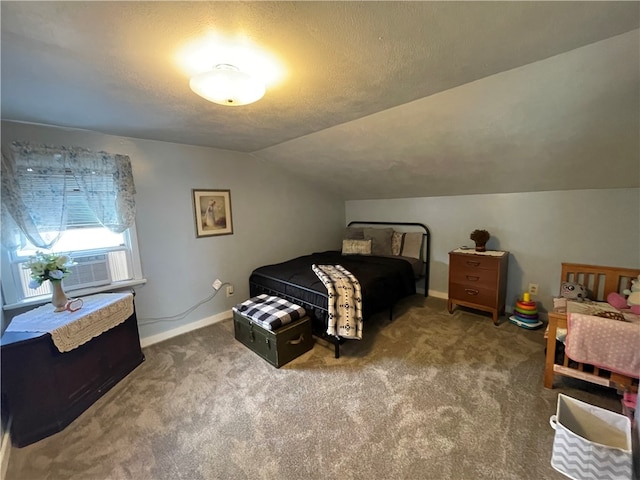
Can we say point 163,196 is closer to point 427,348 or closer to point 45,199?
point 45,199

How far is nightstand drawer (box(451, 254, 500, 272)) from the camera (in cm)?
283

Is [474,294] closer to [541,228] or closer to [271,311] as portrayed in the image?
[541,228]

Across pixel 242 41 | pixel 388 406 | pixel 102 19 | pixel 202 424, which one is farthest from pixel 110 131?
pixel 388 406

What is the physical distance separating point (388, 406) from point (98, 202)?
2882 millimetres

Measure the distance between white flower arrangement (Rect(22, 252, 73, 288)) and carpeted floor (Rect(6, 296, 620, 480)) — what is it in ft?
3.20

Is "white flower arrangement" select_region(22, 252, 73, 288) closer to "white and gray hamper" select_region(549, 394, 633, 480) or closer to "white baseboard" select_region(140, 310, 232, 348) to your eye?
"white baseboard" select_region(140, 310, 232, 348)

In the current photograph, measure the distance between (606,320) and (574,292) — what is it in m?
0.99

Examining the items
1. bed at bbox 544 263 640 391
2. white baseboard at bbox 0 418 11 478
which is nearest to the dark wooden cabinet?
white baseboard at bbox 0 418 11 478

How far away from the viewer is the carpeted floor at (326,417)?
1.44m

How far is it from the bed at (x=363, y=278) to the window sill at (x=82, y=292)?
49.2 inches

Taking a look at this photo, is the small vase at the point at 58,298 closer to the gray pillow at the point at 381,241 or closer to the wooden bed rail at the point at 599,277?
the gray pillow at the point at 381,241

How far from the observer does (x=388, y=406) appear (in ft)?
6.00

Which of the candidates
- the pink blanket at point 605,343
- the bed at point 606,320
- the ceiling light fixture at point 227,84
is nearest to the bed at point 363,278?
the bed at point 606,320

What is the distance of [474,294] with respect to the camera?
301 cm
